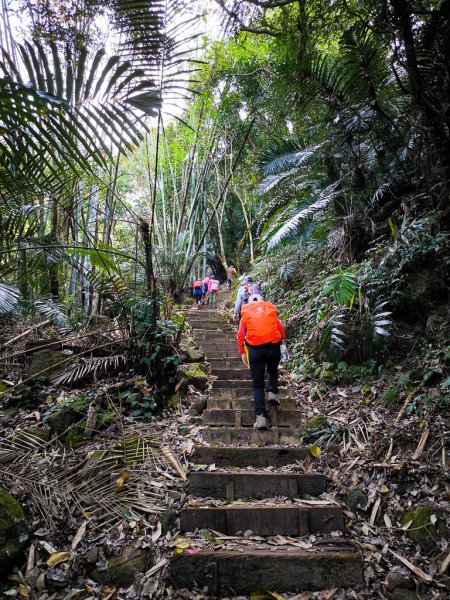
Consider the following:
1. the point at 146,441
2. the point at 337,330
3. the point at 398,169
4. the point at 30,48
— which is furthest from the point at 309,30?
the point at 146,441

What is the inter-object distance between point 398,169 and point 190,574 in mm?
5688

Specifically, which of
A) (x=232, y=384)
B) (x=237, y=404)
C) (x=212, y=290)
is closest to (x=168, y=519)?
(x=237, y=404)

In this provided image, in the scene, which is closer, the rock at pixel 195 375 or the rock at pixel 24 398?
the rock at pixel 24 398

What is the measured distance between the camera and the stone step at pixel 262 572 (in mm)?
2332

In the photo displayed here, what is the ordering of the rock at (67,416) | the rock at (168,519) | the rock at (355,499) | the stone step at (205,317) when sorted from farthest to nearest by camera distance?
the stone step at (205,317), the rock at (67,416), the rock at (355,499), the rock at (168,519)

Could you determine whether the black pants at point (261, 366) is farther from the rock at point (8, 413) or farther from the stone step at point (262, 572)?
the rock at point (8, 413)

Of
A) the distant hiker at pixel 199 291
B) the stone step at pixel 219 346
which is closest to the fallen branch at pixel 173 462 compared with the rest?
the stone step at pixel 219 346

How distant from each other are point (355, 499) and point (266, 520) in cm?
78

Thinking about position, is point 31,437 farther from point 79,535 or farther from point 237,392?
point 237,392

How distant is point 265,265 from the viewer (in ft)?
31.2

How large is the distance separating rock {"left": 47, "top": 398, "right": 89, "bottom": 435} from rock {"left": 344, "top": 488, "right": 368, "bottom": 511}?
8.40 feet

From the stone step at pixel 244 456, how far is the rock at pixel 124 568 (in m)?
1.02

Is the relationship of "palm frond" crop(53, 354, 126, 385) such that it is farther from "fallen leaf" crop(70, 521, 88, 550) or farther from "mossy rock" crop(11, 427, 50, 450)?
"fallen leaf" crop(70, 521, 88, 550)

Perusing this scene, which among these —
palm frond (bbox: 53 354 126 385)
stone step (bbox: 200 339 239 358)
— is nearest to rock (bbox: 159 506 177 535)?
palm frond (bbox: 53 354 126 385)
